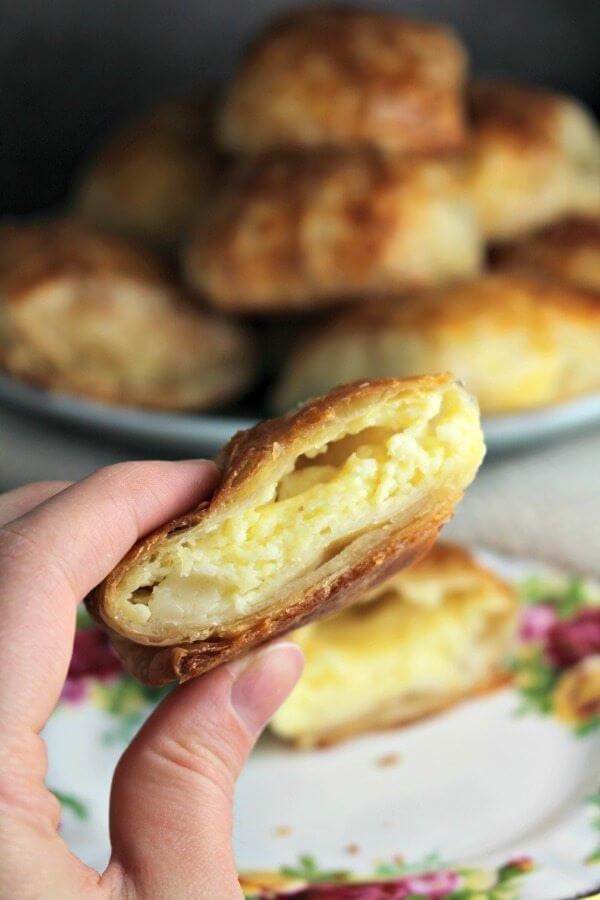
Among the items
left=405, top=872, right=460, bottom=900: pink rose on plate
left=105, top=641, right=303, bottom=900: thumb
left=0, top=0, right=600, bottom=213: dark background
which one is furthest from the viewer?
left=0, top=0, right=600, bottom=213: dark background

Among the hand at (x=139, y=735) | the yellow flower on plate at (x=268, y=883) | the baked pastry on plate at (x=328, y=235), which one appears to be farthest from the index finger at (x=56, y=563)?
the baked pastry on plate at (x=328, y=235)

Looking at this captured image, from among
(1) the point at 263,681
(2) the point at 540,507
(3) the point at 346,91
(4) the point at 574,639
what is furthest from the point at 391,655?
(3) the point at 346,91

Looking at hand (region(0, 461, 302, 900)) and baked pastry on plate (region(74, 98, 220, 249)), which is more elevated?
hand (region(0, 461, 302, 900))

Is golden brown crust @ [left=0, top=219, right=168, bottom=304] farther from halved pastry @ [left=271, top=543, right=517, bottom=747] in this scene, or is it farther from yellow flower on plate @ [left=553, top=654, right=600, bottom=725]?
yellow flower on plate @ [left=553, top=654, right=600, bottom=725]

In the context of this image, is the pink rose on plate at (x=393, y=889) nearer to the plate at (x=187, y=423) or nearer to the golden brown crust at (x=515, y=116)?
the plate at (x=187, y=423)

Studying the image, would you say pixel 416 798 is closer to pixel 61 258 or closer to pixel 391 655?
pixel 391 655

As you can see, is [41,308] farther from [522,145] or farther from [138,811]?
[138,811]

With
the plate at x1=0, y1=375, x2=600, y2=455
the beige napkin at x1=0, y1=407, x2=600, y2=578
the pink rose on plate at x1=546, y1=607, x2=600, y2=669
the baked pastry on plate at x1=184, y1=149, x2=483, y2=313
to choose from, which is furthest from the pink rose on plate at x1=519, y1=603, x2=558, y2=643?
the baked pastry on plate at x1=184, y1=149, x2=483, y2=313
